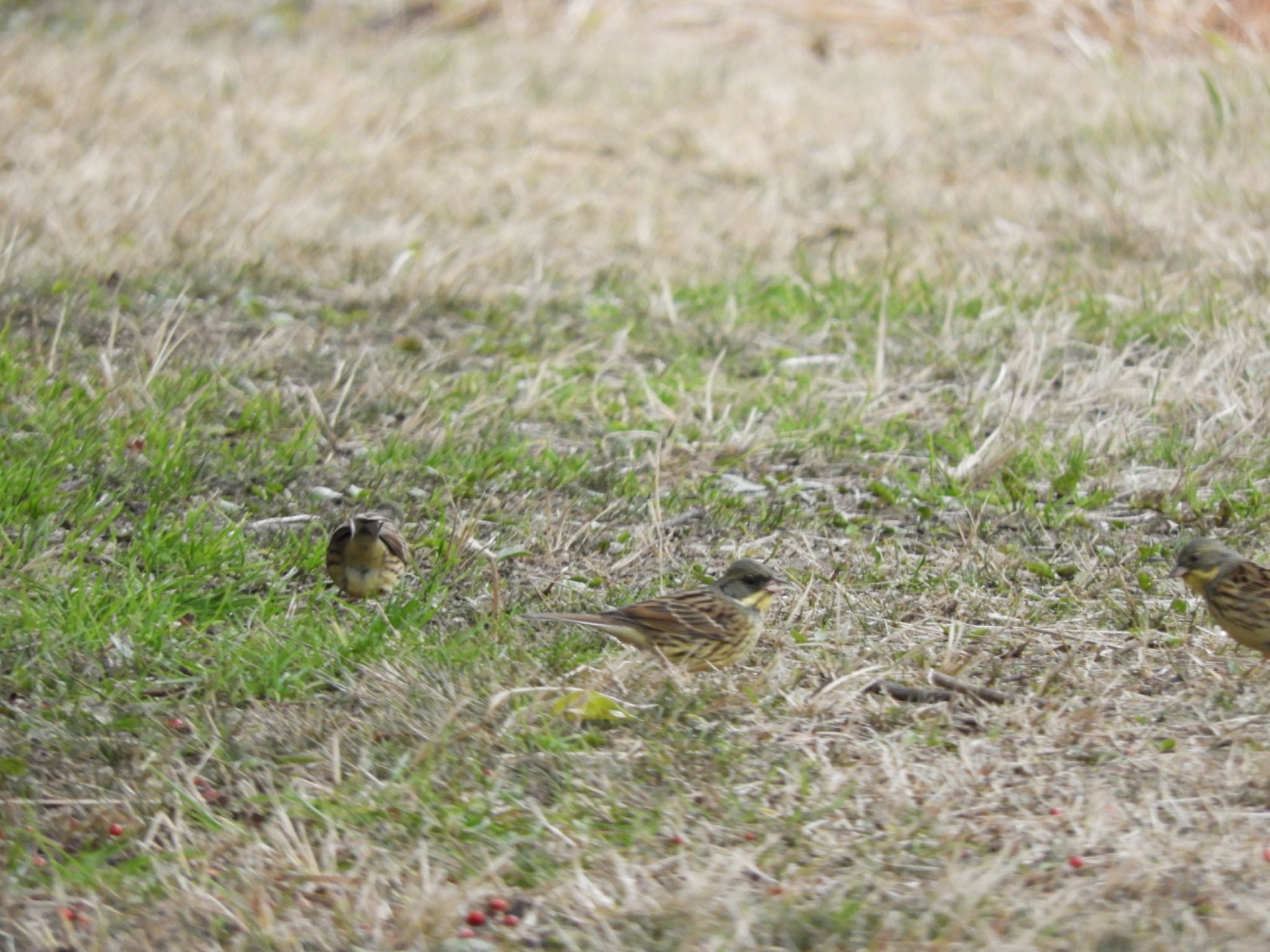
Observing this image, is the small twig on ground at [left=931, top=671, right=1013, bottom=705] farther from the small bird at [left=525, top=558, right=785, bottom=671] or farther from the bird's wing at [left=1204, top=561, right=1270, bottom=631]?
the bird's wing at [left=1204, top=561, right=1270, bottom=631]

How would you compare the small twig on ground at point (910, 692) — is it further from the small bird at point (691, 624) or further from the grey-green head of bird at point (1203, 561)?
the grey-green head of bird at point (1203, 561)

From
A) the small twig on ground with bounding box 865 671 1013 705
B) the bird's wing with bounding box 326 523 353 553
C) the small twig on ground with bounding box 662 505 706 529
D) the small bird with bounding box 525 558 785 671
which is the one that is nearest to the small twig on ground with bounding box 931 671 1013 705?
the small twig on ground with bounding box 865 671 1013 705

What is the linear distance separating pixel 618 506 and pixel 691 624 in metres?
1.30

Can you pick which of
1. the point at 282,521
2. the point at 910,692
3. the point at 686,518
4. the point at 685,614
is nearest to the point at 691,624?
the point at 685,614

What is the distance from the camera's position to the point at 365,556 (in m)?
4.40

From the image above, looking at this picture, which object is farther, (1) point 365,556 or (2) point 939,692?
(1) point 365,556

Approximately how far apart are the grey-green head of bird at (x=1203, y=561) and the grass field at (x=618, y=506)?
17cm

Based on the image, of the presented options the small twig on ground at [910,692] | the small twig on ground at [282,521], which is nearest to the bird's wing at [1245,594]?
the small twig on ground at [910,692]

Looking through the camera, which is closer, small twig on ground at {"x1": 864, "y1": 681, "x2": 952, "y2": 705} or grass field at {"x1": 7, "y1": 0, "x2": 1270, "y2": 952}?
grass field at {"x1": 7, "y1": 0, "x2": 1270, "y2": 952}

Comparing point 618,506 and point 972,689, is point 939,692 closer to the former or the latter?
point 972,689

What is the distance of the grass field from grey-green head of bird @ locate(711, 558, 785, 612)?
0.51ft

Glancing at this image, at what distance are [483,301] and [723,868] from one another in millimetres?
4598

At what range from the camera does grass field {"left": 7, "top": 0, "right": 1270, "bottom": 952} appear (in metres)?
3.18

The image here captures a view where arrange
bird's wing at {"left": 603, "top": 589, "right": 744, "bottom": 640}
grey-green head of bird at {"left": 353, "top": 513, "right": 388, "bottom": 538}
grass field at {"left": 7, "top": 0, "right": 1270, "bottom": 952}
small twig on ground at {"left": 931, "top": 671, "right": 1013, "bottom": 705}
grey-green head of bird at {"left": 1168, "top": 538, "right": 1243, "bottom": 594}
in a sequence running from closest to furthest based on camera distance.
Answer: grass field at {"left": 7, "top": 0, "right": 1270, "bottom": 952}
small twig on ground at {"left": 931, "top": 671, "right": 1013, "bottom": 705}
bird's wing at {"left": 603, "top": 589, "right": 744, "bottom": 640}
grey-green head of bird at {"left": 1168, "top": 538, "right": 1243, "bottom": 594}
grey-green head of bird at {"left": 353, "top": 513, "right": 388, "bottom": 538}
